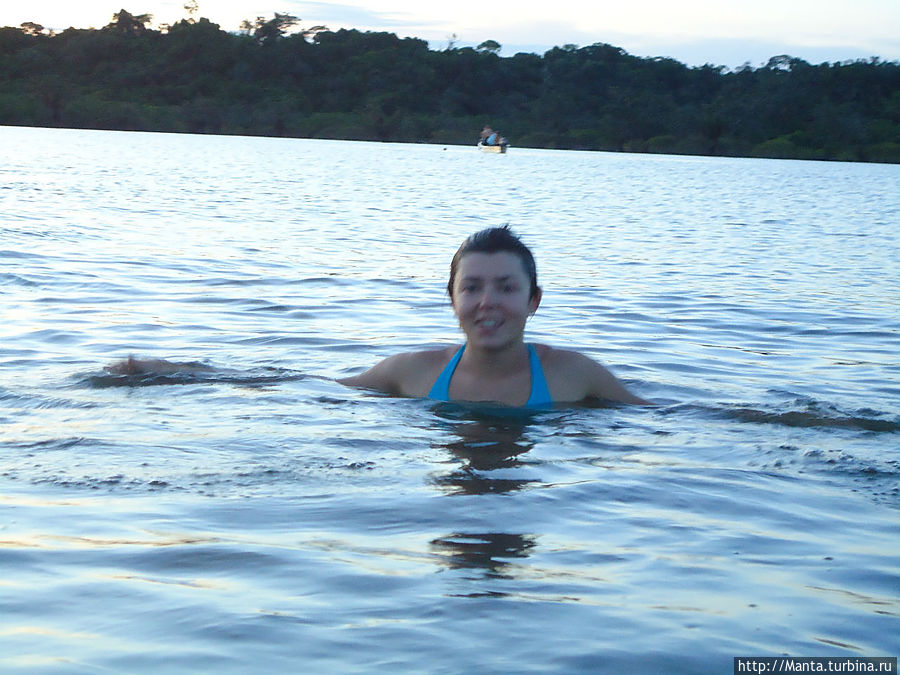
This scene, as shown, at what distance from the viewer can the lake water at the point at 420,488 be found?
3018 mm

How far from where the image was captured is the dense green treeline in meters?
93.3

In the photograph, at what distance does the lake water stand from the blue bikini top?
Result: 0.11m

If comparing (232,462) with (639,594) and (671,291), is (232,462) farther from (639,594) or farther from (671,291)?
(671,291)

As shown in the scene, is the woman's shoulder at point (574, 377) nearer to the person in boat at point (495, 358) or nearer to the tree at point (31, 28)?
the person in boat at point (495, 358)

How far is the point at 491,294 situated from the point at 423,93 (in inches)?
4339

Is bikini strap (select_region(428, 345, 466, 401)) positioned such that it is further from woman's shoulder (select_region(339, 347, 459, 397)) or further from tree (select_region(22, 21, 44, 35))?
tree (select_region(22, 21, 44, 35))

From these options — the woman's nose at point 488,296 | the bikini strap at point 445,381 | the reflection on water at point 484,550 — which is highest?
the woman's nose at point 488,296

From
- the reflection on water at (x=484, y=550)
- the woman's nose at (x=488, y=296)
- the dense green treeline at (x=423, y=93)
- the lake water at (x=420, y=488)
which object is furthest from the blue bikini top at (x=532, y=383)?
the dense green treeline at (x=423, y=93)

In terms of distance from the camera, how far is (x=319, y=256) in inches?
564

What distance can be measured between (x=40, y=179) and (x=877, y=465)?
1053 inches

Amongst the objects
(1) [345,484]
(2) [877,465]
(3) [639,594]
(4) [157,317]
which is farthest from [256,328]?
(3) [639,594]

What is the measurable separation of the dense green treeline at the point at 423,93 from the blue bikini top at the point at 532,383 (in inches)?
3365

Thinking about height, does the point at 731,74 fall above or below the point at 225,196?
above

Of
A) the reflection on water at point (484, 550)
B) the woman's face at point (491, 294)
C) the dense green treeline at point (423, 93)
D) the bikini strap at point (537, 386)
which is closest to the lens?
the reflection on water at point (484, 550)
